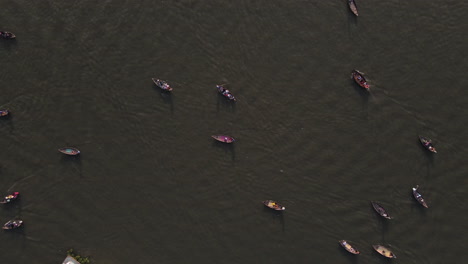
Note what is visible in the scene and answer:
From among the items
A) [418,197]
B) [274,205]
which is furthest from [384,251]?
[274,205]

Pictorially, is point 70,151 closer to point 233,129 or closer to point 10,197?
point 10,197

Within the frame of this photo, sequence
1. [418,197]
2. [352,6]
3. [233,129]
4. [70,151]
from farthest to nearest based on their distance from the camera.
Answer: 1. [352,6]
2. [233,129]
3. [70,151]
4. [418,197]

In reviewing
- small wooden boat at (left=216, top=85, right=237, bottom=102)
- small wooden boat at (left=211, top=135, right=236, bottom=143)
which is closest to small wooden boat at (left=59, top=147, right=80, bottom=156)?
small wooden boat at (left=211, top=135, right=236, bottom=143)

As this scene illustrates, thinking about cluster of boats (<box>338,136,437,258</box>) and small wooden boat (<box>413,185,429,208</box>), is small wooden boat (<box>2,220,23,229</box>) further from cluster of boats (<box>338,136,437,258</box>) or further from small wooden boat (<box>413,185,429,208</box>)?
small wooden boat (<box>413,185,429,208</box>)

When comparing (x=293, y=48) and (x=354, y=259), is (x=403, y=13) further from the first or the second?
(x=354, y=259)

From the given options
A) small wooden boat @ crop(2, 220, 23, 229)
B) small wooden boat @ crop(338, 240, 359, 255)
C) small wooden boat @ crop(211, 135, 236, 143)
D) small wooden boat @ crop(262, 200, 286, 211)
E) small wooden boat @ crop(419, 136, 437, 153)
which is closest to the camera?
small wooden boat @ crop(2, 220, 23, 229)

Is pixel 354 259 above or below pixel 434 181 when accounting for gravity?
below

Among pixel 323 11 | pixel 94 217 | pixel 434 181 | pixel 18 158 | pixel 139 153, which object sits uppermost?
pixel 323 11

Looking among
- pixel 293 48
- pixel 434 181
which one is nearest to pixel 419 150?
pixel 434 181
